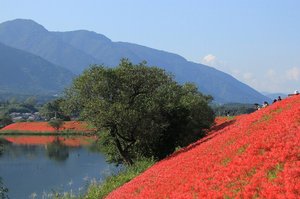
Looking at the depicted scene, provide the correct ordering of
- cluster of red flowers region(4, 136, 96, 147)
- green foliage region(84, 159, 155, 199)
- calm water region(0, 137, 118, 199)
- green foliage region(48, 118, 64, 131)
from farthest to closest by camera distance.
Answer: green foliage region(48, 118, 64, 131) < cluster of red flowers region(4, 136, 96, 147) < calm water region(0, 137, 118, 199) < green foliage region(84, 159, 155, 199)

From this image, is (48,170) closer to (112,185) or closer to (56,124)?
(112,185)

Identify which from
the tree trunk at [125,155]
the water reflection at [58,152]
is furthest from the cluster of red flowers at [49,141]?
the tree trunk at [125,155]

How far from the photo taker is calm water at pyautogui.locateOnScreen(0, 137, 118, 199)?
189ft

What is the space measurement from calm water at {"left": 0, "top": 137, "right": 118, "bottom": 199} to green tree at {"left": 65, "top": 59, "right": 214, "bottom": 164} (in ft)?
21.0

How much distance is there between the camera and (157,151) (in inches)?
2092

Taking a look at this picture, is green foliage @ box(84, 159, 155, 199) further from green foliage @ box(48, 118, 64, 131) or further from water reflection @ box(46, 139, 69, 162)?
green foliage @ box(48, 118, 64, 131)

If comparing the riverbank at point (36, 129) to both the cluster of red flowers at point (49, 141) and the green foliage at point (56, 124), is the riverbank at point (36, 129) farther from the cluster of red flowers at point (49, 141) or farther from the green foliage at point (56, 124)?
the cluster of red flowers at point (49, 141)

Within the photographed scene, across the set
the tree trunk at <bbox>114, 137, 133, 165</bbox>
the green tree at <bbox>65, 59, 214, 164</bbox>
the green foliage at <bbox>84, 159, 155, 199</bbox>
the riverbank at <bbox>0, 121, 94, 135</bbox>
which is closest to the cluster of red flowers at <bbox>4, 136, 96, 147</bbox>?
the riverbank at <bbox>0, 121, 94, 135</bbox>

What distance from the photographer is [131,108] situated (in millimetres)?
44812

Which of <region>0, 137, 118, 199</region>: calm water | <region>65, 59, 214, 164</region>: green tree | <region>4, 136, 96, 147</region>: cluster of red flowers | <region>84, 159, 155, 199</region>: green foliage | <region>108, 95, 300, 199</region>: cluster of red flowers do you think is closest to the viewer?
<region>108, 95, 300, 199</region>: cluster of red flowers

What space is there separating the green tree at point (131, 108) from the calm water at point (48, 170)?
6392mm

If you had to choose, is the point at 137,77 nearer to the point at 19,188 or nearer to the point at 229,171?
the point at 19,188

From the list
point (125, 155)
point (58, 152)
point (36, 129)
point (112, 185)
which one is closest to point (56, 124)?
point (36, 129)

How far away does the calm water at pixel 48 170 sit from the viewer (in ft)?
189
